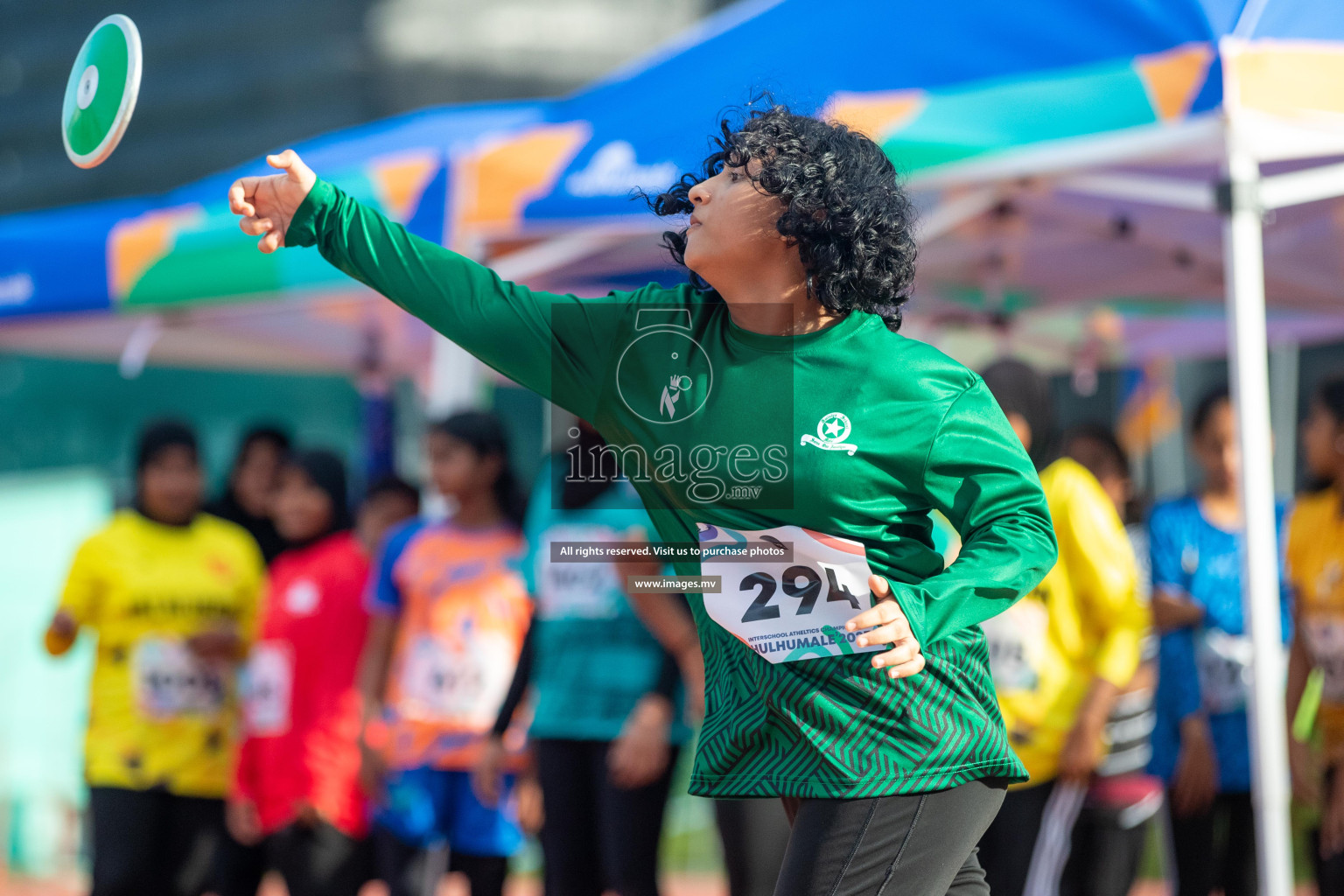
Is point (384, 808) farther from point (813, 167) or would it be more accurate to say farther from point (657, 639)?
point (813, 167)

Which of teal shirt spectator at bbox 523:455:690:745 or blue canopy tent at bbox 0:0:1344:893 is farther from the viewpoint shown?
teal shirt spectator at bbox 523:455:690:745

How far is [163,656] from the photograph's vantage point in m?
4.77

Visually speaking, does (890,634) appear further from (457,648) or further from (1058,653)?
(457,648)

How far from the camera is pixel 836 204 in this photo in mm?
2109

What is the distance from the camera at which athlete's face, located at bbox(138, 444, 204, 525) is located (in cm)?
493

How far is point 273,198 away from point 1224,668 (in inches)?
126

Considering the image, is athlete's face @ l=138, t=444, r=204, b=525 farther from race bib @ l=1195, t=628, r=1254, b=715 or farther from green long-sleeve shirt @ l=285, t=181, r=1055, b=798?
race bib @ l=1195, t=628, r=1254, b=715

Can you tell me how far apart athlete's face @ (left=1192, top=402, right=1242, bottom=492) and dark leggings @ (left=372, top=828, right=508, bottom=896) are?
92.8 inches

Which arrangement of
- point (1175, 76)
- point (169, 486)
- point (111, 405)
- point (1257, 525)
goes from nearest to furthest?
1. point (1257, 525)
2. point (1175, 76)
3. point (169, 486)
4. point (111, 405)

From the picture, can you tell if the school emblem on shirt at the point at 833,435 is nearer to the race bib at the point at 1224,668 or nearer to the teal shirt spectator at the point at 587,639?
the teal shirt spectator at the point at 587,639

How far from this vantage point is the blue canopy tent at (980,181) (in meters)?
3.64

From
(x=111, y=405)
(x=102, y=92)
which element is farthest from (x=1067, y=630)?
(x=111, y=405)

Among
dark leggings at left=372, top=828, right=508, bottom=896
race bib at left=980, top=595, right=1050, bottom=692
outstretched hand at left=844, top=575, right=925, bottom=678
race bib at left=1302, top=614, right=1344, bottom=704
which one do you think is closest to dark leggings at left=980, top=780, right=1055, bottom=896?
race bib at left=980, top=595, right=1050, bottom=692

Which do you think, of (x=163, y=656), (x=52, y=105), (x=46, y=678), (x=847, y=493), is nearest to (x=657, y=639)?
(x=163, y=656)
